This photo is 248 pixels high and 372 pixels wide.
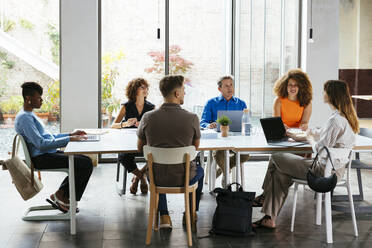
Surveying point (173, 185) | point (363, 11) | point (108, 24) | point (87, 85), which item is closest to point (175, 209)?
point (173, 185)

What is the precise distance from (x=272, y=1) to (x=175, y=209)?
424 centimetres

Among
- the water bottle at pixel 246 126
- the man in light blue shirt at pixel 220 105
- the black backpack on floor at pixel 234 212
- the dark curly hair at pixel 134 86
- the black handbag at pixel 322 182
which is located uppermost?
the dark curly hair at pixel 134 86

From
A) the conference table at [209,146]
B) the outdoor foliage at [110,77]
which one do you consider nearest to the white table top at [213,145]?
the conference table at [209,146]

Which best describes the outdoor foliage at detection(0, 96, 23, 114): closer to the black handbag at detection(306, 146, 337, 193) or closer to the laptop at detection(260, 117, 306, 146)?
the laptop at detection(260, 117, 306, 146)

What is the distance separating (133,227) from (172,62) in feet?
12.1

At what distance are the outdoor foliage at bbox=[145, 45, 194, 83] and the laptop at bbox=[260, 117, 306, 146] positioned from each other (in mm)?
3166

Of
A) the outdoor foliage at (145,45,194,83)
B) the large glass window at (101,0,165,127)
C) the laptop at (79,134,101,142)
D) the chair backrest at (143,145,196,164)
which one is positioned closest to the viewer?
the chair backrest at (143,145,196,164)

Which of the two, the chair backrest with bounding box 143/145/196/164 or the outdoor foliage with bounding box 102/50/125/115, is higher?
the outdoor foliage with bounding box 102/50/125/115

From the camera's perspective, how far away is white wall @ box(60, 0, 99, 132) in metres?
7.16

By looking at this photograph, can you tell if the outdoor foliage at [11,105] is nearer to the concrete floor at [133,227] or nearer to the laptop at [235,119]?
the concrete floor at [133,227]

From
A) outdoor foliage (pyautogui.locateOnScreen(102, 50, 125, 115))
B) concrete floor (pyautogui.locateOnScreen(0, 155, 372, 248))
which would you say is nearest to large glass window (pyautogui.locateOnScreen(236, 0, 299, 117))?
outdoor foliage (pyautogui.locateOnScreen(102, 50, 125, 115))

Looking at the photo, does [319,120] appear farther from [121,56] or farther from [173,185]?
[173,185]

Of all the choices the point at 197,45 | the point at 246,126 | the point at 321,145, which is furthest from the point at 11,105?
the point at 321,145

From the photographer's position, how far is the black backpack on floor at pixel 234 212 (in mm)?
4129
